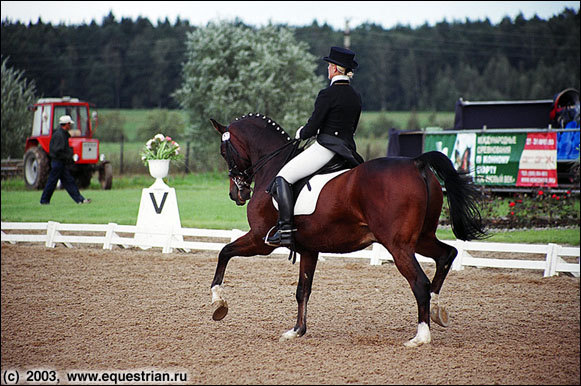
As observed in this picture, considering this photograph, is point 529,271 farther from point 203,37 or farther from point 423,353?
point 203,37

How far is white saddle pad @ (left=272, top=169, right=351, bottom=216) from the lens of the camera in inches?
232

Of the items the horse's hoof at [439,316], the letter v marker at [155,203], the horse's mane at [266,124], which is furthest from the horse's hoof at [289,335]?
the letter v marker at [155,203]

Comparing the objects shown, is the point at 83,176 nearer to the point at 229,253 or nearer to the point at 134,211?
the point at 134,211

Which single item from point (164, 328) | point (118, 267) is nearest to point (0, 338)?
point (164, 328)

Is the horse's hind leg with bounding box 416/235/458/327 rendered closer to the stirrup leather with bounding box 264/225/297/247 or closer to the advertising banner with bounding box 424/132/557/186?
the stirrup leather with bounding box 264/225/297/247

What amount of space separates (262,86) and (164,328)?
26736 mm

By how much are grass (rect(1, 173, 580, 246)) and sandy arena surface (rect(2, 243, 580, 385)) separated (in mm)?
2680

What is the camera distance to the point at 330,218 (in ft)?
19.0

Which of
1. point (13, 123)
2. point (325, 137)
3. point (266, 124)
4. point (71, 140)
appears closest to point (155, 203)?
point (266, 124)

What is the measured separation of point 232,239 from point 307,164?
17.0 feet

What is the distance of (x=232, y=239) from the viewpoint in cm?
1091

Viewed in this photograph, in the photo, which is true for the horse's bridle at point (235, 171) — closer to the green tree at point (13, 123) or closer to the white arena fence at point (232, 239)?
the white arena fence at point (232, 239)

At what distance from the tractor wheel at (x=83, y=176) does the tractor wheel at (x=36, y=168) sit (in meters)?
1.06

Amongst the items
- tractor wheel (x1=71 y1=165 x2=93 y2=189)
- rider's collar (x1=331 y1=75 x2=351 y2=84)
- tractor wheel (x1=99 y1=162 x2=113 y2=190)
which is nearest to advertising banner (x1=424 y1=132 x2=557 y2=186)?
rider's collar (x1=331 y1=75 x2=351 y2=84)
